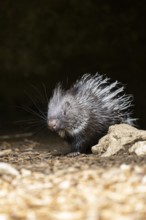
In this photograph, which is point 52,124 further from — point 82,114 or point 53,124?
point 82,114

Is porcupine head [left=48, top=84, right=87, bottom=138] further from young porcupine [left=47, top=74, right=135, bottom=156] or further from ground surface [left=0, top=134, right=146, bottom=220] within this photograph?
ground surface [left=0, top=134, right=146, bottom=220]

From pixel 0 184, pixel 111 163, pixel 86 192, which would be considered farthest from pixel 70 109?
pixel 86 192

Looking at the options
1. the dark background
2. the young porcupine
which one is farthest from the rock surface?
the dark background

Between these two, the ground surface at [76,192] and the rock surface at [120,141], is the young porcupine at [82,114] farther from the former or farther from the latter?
the ground surface at [76,192]

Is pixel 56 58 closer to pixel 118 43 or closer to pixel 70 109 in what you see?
pixel 118 43

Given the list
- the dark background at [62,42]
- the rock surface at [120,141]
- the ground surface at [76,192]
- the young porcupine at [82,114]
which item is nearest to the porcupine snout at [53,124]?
the young porcupine at [82,114]

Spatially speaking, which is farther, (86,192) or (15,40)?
(15,40)
